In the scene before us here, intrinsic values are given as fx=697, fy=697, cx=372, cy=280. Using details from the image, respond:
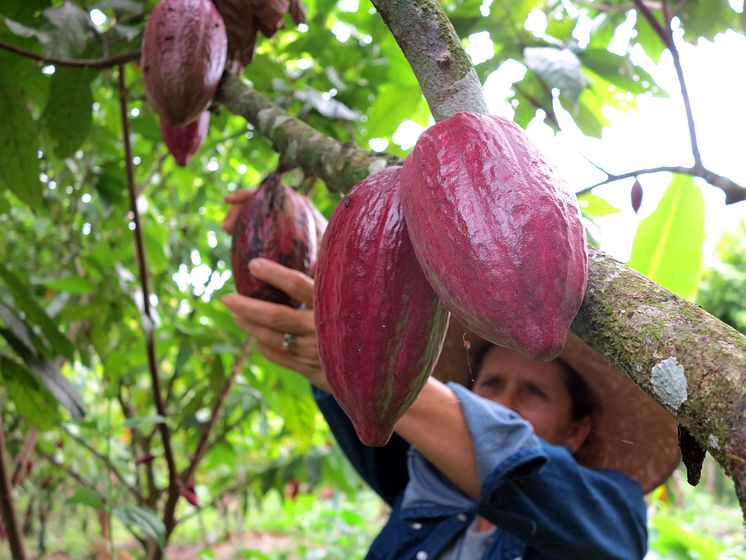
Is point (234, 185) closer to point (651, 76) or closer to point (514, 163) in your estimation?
point (651, 76)

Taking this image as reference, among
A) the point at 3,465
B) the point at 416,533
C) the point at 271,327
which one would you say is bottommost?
the point at 416,533

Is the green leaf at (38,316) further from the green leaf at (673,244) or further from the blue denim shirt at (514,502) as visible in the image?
the green leaf at (673,244)

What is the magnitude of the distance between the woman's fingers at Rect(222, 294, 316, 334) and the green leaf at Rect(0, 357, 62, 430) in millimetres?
474

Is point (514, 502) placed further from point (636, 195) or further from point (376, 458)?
point (636, 195)

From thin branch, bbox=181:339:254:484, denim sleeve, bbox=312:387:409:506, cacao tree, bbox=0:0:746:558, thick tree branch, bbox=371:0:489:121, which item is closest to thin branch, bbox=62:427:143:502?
cacao tree, bbox=0:0:746:558

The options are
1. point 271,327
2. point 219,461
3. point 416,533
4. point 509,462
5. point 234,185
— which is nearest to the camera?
point 271,327

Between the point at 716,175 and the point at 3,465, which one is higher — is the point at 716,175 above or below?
above

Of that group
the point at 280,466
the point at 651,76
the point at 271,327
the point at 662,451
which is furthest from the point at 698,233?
the point at 280,466

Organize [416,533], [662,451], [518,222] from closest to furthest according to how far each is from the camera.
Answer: [518,222] → [662,451] → [416,533]

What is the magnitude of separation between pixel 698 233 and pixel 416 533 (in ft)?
2.87

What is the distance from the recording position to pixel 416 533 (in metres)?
1.57

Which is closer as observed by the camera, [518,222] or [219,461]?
[518,222]

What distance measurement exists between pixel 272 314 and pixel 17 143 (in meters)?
0.47

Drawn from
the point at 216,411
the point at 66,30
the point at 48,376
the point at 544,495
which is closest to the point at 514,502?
the point at 544,495
